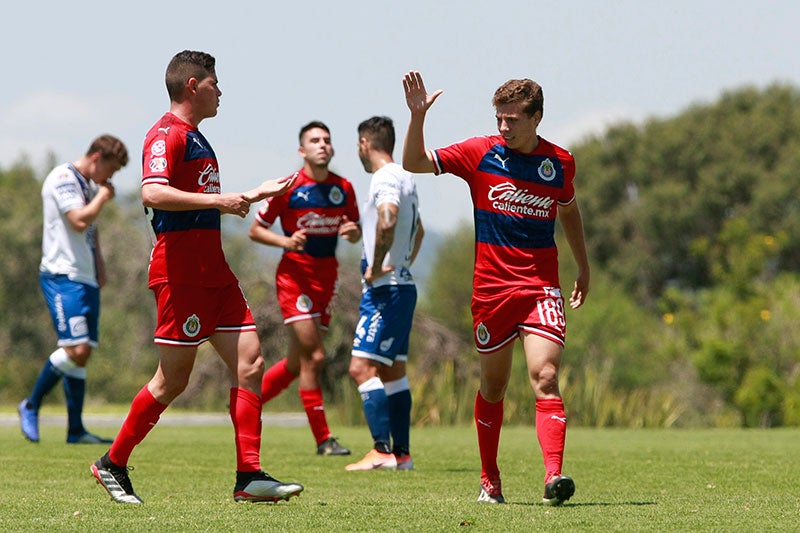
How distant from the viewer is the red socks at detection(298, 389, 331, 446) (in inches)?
432

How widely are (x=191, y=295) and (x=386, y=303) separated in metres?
3.34

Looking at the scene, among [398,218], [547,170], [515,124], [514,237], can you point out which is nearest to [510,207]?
[514,237]

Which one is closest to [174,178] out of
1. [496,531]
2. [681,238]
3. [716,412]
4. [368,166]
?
[496,531]

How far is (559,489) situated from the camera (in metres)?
6.50

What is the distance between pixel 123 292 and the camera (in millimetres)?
39188

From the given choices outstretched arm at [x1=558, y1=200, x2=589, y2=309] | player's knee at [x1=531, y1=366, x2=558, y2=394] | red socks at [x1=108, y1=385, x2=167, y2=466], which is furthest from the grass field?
outstretched arm at [x1=558, y1=200, x2=589, y2=309]

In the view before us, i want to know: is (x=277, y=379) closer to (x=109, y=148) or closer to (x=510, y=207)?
(x=109, y=148)

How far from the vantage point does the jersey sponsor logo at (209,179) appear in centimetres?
684

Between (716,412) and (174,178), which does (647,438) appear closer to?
(174,178)

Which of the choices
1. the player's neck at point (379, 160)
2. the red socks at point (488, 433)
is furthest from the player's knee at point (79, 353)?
the red socks at point (488, 433)

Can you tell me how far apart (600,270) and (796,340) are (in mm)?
34615

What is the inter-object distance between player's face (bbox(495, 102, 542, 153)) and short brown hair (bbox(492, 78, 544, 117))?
3 centimetres

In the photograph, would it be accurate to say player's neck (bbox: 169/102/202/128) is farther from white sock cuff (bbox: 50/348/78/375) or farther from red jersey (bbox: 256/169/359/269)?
white sock cuff (bbox: 50/348/78/375)

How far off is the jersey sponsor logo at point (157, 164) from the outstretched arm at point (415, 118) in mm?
1236
